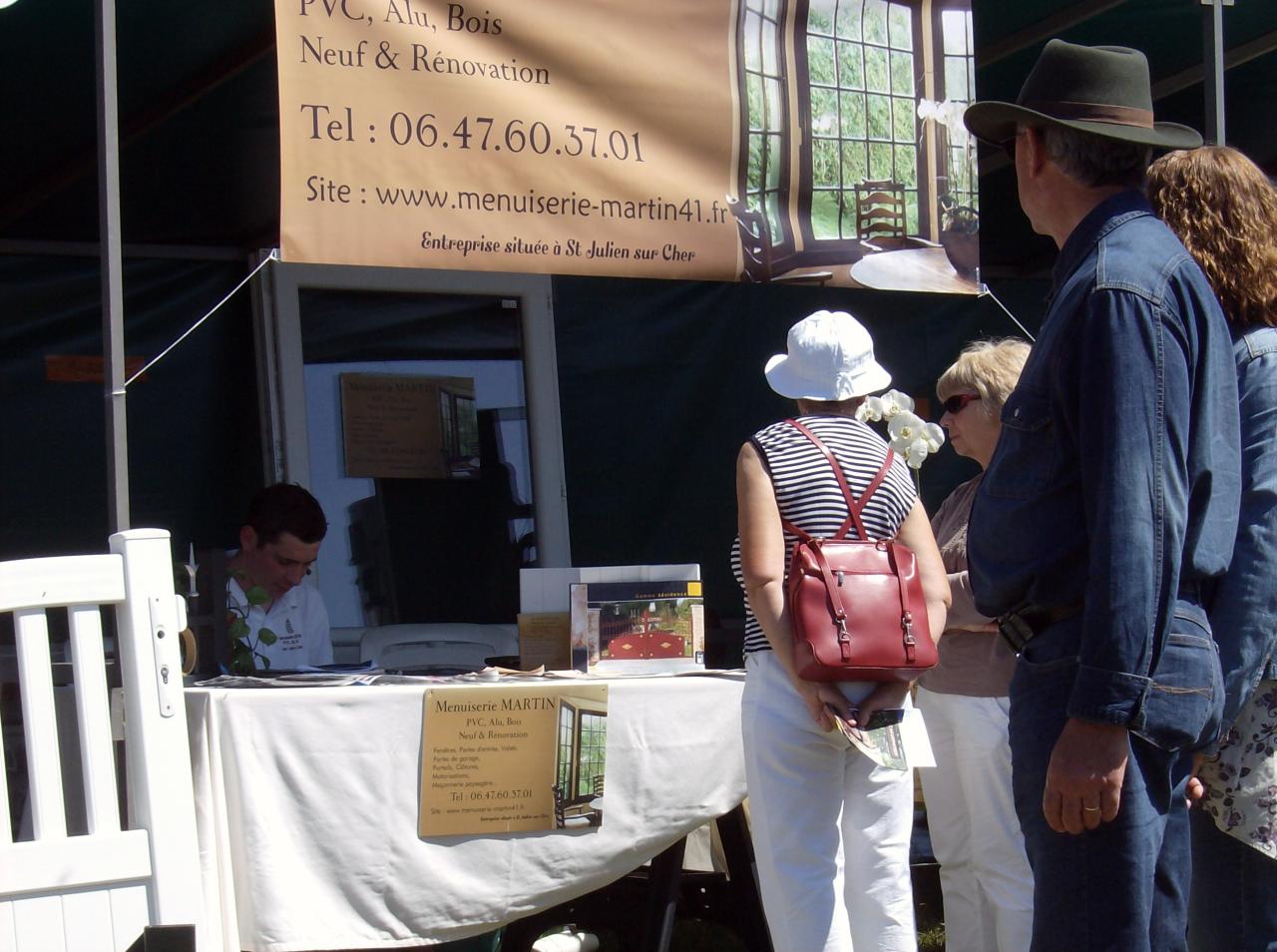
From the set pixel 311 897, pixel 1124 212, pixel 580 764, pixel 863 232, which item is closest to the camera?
pixel 1124 212

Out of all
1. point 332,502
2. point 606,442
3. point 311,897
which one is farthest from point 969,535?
point 606,442

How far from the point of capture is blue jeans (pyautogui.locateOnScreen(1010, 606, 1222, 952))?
5.42ft

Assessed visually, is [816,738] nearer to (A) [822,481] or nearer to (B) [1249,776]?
(A) [822,481]

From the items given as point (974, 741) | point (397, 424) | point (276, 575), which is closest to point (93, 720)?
point (276, 575)

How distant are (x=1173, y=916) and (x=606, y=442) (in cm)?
384

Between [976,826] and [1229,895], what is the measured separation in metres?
1.15

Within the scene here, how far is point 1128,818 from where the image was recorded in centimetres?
165

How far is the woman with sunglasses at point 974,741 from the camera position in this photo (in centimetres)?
311

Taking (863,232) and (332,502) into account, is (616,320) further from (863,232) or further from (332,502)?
(863,232)

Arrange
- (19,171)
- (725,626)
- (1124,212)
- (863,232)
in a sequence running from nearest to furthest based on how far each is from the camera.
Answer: (1124,212) < (863,232) < (19,171) < (725,626)

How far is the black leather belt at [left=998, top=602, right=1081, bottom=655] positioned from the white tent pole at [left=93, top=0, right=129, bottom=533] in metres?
1.66

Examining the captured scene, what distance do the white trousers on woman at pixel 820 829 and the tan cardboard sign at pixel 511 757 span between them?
485 mm

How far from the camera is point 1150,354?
1.64 metres

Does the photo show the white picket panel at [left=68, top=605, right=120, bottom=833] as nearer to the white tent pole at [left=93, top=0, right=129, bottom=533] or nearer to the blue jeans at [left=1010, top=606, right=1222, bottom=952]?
the white tent pole at [left=93, top=0, right=129, bottom=533]
